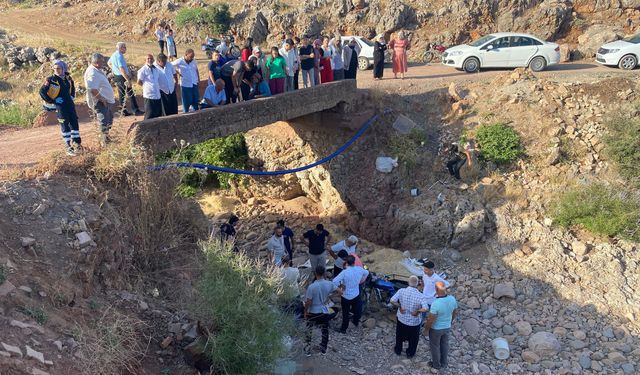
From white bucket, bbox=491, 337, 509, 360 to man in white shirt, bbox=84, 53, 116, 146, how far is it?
7158mm

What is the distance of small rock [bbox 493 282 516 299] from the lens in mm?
9984

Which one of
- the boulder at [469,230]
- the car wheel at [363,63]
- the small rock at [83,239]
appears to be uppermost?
the car wheel at [363,63]

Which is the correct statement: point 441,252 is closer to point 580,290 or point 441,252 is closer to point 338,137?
point 580,290

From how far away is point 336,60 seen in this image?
539 inches

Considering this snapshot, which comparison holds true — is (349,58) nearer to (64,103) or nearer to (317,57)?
(317,57)

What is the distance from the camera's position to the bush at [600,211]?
10.7 m

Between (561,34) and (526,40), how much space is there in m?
5.52

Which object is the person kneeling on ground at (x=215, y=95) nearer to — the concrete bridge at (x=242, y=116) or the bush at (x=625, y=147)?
the concrete bridge at (x=242, y=116)

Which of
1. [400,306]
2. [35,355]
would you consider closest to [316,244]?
[400,306]

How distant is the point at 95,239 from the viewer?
688cm

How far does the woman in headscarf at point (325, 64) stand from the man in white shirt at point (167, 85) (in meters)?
4.67

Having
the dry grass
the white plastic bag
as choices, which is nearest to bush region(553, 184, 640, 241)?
the white plastic bag

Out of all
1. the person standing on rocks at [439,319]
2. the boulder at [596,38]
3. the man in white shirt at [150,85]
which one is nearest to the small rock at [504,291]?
the person standing on rocks at [439,319]

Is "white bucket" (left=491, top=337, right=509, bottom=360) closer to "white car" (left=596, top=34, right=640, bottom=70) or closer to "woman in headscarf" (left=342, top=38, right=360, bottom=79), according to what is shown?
"woman in headscarf" (left=342, top=38, right=360, bottom=79)
